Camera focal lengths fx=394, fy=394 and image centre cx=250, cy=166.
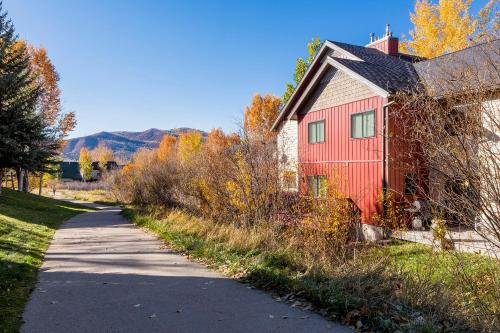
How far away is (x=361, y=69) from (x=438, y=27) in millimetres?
14077

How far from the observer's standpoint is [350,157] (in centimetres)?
1575

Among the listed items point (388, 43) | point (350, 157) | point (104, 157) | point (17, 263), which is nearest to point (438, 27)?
point (388, 43)

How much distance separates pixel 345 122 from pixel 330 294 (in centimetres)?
1159

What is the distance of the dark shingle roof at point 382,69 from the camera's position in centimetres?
1427

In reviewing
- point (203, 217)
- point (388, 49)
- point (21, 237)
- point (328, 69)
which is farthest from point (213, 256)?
point (388, 49)

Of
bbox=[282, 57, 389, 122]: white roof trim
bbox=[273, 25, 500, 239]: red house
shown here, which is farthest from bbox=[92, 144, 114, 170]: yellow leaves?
bbox=[273, 25, 500, 239]: red house

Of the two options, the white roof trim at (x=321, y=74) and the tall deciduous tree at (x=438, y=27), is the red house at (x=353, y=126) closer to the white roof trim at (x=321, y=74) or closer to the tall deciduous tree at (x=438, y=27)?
the white roof trim at (x=321, y=74)

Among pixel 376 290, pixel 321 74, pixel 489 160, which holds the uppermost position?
pixel 321 74

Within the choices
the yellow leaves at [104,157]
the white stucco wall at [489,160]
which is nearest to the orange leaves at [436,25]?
the white stucco wall at [489,160]

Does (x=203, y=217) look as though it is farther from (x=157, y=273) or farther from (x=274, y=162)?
(x=157, y=273)

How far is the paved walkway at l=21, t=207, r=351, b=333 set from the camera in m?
4.99

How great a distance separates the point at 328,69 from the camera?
17656mm

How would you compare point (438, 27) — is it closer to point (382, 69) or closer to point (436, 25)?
point (436, 25)

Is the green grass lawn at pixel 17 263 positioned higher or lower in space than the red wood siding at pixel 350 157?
lower
